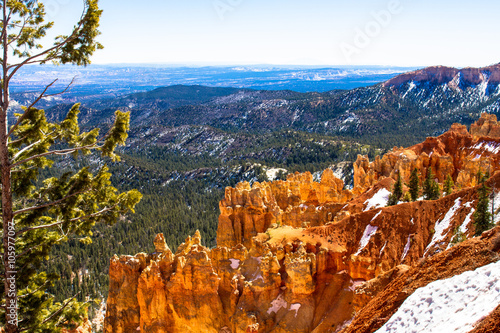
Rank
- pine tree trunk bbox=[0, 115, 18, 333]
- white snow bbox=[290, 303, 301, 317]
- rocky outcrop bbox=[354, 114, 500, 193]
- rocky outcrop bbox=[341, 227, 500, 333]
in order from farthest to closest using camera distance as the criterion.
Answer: rocky outcrop bbox=[354, 114, 500, 193] → white snow bbox=[290, 303, 301, 317] → pine tree trunk bbox=[0, 115, 18, 333] → rocky outcrop bbox=[341, 227, 500, 333]

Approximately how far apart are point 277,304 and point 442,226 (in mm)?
16543

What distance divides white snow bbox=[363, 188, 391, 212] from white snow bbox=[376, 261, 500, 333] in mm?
36563

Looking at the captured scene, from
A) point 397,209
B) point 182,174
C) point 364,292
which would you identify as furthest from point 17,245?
point 182,174

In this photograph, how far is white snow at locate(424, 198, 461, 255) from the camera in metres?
31.9

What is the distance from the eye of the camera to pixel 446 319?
11.6 metres

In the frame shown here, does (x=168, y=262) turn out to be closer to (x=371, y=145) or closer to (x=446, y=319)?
(x=446, y=319)

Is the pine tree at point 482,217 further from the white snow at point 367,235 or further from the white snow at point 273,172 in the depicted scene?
the white snow at point 273,172

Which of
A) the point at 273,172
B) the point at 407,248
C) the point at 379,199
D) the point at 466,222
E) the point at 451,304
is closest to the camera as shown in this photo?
the point at 451,304

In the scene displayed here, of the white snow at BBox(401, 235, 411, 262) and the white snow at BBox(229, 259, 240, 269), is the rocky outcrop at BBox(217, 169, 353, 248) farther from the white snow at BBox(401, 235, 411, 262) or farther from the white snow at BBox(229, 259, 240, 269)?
the white snow at BBox(401, 235, 411, 262)

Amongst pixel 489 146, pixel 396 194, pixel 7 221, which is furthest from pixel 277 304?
pixel 489 146

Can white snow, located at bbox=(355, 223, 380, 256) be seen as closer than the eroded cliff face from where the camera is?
No

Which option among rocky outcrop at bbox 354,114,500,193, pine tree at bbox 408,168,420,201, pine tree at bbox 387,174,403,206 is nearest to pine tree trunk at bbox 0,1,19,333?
pine tree at bbox 387,174,403,206

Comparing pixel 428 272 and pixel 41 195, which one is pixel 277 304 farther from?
pixel 41 195

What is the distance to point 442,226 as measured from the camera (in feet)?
110
